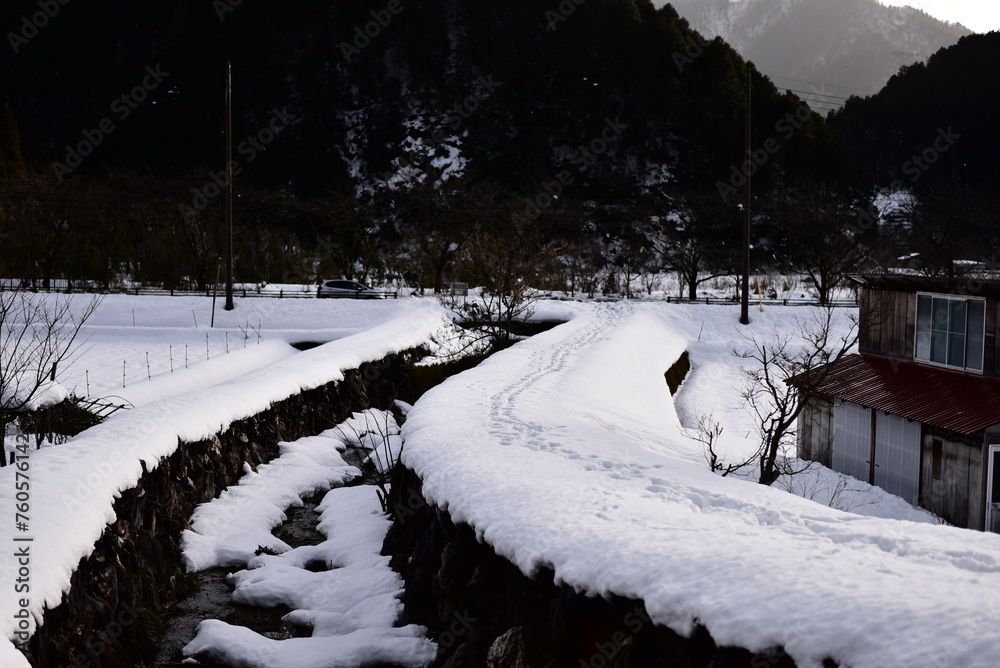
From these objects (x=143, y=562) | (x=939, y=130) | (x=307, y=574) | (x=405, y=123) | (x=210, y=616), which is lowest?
(x=210, y=616)

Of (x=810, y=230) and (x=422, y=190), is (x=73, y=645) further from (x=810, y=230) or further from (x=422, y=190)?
(x=422, y=190)

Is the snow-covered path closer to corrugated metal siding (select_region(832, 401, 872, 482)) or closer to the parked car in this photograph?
corrugated metal siding (select_region(832, 401, 872, 482))

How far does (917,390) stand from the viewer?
16.5 meters

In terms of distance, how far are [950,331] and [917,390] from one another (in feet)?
4.72

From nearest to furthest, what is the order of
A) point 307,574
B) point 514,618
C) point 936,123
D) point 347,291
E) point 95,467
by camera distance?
1. point 514,618
2. point 95,467
3. point 307,574
4. point 347,291
5. point 936,123

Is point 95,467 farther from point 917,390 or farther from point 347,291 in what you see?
point 347,291

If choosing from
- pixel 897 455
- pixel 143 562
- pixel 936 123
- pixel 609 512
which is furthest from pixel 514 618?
pixel 936 123

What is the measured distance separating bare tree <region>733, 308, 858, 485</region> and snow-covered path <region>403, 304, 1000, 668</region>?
195 centimetres

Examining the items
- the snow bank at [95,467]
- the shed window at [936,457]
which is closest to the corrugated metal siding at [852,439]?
the shed window at [936,457]

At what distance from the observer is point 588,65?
300 ft

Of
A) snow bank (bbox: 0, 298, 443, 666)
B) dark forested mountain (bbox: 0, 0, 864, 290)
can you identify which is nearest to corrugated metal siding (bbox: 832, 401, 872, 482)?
snow bank (bbox: 0, 298, 443, 666)

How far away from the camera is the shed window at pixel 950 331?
1599cm

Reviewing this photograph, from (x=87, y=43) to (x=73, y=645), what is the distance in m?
121

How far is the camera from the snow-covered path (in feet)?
15.1
